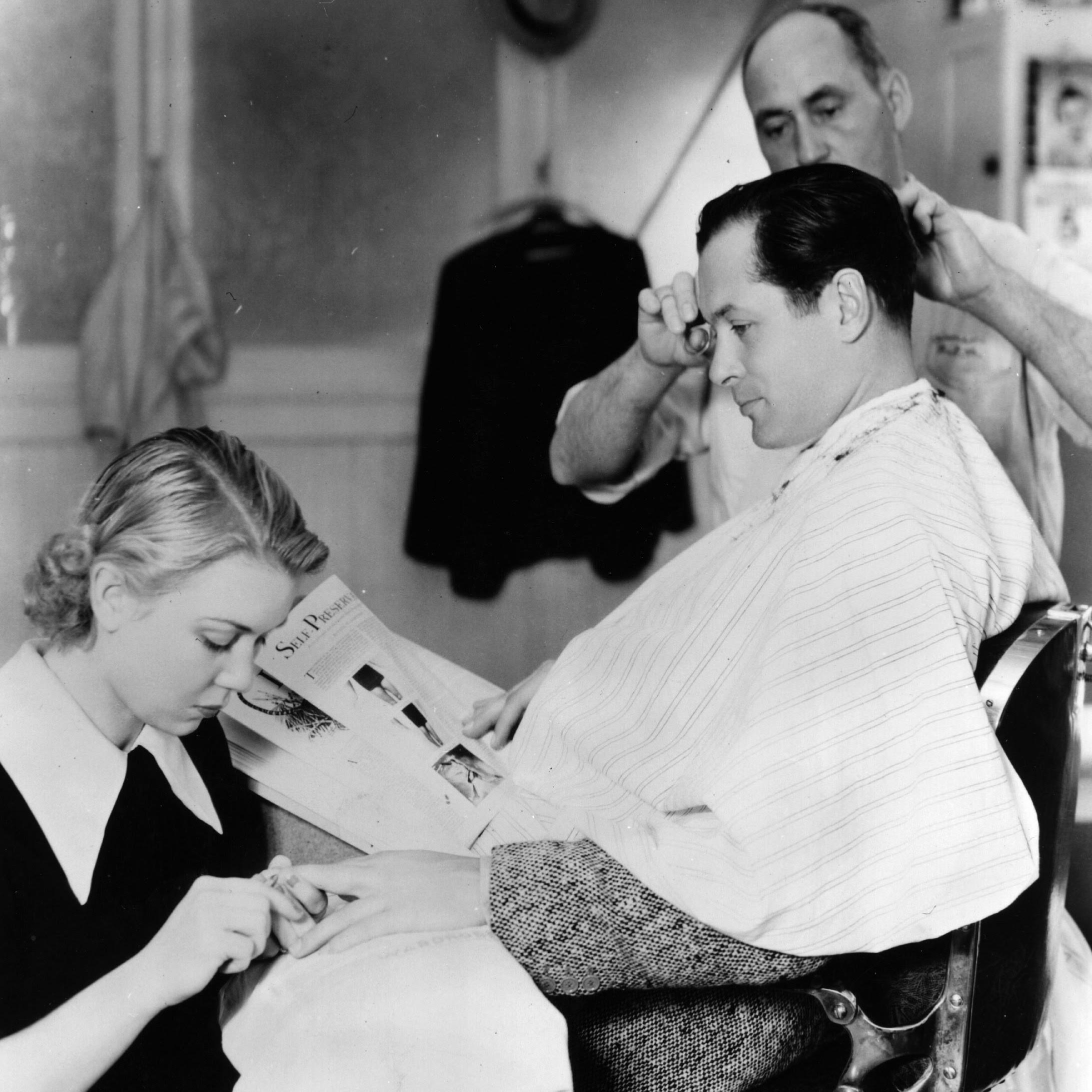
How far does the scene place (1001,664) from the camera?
1.33 metres

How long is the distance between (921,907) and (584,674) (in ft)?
1.86

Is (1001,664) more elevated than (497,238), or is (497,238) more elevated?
(497,238)

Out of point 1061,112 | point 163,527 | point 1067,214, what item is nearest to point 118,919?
point 163,527

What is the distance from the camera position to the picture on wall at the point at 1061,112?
2.12 meters

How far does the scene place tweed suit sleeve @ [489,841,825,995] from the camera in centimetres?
124

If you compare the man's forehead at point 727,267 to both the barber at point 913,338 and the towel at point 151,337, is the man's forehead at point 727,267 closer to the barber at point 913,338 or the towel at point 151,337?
the barber at point 913,338

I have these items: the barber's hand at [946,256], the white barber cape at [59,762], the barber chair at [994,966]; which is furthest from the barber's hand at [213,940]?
the barber's hand at [946,256]

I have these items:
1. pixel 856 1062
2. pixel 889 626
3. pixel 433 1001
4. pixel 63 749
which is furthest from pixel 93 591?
pixel 856 1062

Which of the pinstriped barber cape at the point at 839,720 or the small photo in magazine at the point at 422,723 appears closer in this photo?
the pinstriped barber cape at the point at 839,720

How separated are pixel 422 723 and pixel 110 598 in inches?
18.5

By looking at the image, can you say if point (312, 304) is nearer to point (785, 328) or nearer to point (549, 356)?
point (549, 356)

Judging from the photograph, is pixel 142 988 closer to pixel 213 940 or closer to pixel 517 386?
pixel 213 940

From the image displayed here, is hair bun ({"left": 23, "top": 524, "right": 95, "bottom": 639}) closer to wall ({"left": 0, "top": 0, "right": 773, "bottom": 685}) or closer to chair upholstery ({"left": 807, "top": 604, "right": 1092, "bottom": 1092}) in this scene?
wall ({"left": 0, "top": 0, "right": 773, "bottom": 685})

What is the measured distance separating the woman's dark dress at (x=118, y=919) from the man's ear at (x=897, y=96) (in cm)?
158
